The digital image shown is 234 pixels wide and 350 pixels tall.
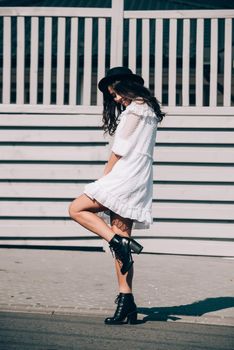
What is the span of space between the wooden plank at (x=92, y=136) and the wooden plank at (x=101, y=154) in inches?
2.8

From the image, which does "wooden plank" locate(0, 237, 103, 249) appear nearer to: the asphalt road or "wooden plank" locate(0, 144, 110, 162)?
"wooden plank" locate(0, 144, 110, 162)

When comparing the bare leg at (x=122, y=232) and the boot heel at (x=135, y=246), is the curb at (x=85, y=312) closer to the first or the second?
the bare leg at (x=122, y=232)

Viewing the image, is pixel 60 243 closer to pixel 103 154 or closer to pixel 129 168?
pixel 103 154

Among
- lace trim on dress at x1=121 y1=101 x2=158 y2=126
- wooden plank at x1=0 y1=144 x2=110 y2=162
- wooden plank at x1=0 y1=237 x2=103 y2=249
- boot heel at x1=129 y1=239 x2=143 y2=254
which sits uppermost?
lace trim on dress at x1=121 y1=101 x2=158 y2=126

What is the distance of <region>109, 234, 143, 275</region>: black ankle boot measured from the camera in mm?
6047

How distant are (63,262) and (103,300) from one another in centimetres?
190

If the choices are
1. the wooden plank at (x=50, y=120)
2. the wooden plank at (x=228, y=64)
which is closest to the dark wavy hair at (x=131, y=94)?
the wooden plank at (x=50, y=120)

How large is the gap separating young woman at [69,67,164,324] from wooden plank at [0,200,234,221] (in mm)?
3029

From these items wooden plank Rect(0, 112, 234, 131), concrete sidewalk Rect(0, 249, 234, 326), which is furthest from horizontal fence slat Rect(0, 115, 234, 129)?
concrete sidewalk Rect(0, 249, 234, 326)

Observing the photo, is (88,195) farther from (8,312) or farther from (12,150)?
(12,150)

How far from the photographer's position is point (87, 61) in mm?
9664

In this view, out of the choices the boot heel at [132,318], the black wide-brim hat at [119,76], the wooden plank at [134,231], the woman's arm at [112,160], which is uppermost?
the black wide-brim hat at [119,76]

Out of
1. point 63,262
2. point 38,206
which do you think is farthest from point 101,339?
point 38,206

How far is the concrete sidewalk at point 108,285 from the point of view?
6.71m
